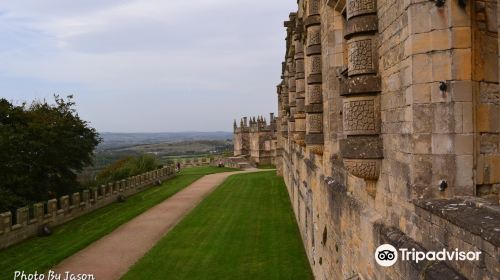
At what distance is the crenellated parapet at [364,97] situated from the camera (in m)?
5.48

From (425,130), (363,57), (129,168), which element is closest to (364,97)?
(363,57)

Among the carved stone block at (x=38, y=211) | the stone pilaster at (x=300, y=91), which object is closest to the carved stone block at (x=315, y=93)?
the stone pilaster at (x=300, y=91)

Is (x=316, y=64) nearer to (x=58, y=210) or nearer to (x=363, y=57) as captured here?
(x=363, y=57)

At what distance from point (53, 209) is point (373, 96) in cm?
2070

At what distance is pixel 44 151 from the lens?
82.4 ft

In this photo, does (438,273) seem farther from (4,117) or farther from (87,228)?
(4,117)

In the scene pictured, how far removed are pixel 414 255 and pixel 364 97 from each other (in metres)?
1.99

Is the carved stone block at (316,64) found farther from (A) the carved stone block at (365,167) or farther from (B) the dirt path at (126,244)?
(B) the dirt path at (126,244)

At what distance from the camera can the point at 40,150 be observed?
24922 mm

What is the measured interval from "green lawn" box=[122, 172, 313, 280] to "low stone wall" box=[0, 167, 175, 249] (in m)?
6.19

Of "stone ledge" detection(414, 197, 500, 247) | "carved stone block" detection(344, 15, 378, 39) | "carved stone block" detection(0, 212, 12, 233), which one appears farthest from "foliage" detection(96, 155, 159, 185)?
"stone ledge" detection(414, 197, 500, 247)

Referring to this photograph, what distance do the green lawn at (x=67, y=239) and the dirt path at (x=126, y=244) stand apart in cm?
49

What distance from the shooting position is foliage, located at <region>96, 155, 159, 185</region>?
3897 centimetres

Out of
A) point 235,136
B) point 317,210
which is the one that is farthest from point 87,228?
point 235,136
